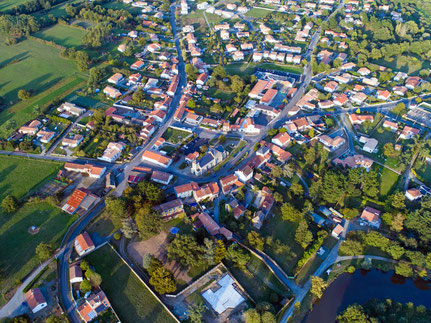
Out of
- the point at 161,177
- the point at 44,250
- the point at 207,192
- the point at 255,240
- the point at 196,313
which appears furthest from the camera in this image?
the point at 161,177

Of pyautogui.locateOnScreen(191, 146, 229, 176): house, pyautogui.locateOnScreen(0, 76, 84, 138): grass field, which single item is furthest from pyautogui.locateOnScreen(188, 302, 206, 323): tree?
pyautogui.locateOnScreen(0, 76, 84, 138): grass field

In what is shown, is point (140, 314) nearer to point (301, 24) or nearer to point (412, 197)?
point (412, 197)

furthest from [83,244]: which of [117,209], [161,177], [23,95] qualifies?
[23,95]

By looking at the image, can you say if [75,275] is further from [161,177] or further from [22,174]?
[22,174]

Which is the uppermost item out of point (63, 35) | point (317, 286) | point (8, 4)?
point (8, 4)

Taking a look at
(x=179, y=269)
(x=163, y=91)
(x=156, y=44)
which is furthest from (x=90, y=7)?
(x=179, y=269)

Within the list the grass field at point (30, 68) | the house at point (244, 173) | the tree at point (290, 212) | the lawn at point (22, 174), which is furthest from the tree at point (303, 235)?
the grass field at point (30, 68)
